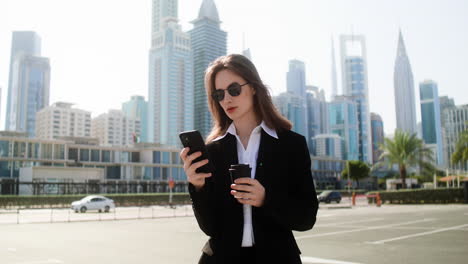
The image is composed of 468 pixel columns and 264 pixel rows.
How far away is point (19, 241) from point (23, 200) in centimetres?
3338

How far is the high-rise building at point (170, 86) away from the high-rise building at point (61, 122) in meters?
28.5

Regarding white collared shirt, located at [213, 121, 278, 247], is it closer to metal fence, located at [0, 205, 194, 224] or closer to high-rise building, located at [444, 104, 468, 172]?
metal fence, located at [0, 205, 194, 224]

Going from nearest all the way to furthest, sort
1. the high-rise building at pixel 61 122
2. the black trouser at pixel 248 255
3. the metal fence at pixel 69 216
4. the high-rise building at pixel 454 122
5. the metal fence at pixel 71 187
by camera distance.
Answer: the black trouser at pixel 248 255 → the metal fence at pixel 69 216 → the metal fence at pixel 71 187 → the high-rise building at pixel 454 122 → the high-rise building at pixel 61 122

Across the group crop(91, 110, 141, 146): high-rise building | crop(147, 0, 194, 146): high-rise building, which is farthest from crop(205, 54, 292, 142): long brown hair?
crop(91, 110, 141, 146): high-rise building

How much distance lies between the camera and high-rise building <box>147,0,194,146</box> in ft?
565

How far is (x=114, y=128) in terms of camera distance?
169500 millimetres

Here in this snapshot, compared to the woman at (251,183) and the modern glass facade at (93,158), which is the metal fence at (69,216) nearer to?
the woman at (251,183)

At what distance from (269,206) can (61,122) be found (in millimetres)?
162882

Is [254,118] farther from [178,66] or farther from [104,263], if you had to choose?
[178,66]

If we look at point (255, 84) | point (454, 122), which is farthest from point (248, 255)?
point (454, 122)

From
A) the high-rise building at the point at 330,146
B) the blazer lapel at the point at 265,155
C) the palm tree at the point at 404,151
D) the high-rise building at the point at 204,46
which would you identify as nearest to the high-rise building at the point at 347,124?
the high-rise building at the point at 330,146

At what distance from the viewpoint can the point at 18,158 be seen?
72438 millimetres

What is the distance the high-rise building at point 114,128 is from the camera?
168125mm

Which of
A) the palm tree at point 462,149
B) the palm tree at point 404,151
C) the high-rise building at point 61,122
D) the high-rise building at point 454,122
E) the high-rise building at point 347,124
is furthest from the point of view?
the high-rise building at point 347,124
